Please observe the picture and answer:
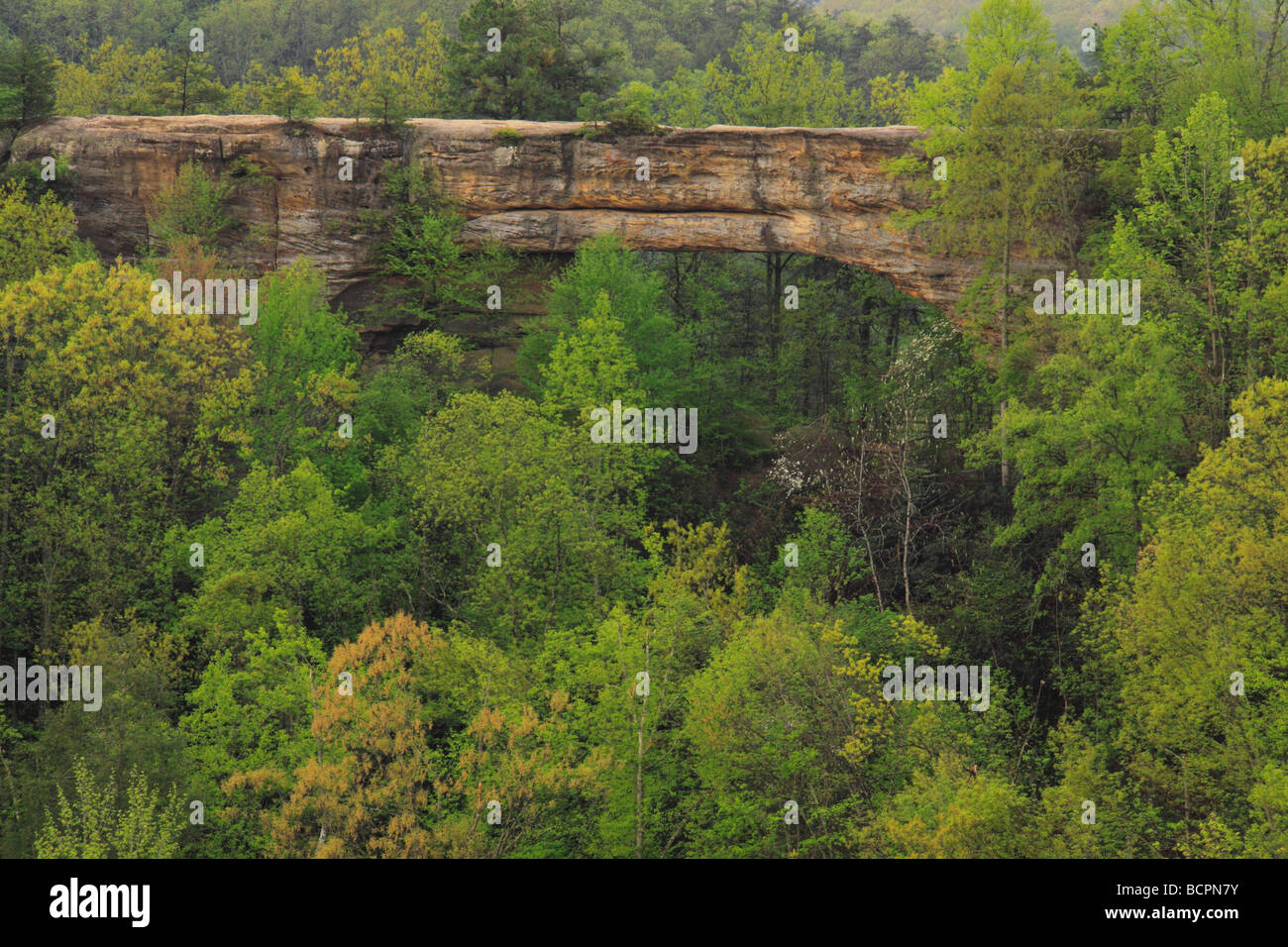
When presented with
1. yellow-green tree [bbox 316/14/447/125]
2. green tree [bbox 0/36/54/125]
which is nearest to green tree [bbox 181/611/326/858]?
green tree [bbox 0/36/54/125]

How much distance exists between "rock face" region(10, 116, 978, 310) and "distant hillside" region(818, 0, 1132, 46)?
93.6 m

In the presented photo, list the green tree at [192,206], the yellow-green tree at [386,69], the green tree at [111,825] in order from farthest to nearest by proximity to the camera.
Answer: the yellow-green tree at [386,69] → the green tree at [192,206] → the green tree at [111,825]

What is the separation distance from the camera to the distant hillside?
130 metres

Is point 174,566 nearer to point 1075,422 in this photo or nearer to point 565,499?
point 565,499

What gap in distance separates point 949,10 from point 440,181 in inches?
4463

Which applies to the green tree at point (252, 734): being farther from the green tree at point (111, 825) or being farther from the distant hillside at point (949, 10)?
the distant hillside at point (949, 10)

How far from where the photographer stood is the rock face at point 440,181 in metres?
42.3

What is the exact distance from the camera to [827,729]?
2673 centimetres

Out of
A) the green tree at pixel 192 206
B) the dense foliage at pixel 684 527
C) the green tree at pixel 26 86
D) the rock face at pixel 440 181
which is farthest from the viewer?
the green tree at pixel 26 86

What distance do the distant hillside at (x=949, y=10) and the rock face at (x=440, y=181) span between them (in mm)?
93628

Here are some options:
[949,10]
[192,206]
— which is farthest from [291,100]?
[949,10]

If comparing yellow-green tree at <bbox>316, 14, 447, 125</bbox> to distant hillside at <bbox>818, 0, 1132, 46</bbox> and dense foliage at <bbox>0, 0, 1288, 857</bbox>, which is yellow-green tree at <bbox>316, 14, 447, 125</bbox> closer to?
dense foliage at <bbox>0, 0, 1288, 857</bbox>

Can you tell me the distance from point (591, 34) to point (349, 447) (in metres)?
41.5

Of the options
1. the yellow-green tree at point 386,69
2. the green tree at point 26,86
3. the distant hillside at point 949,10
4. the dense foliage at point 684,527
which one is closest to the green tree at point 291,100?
the dense foliage at point 684,527
